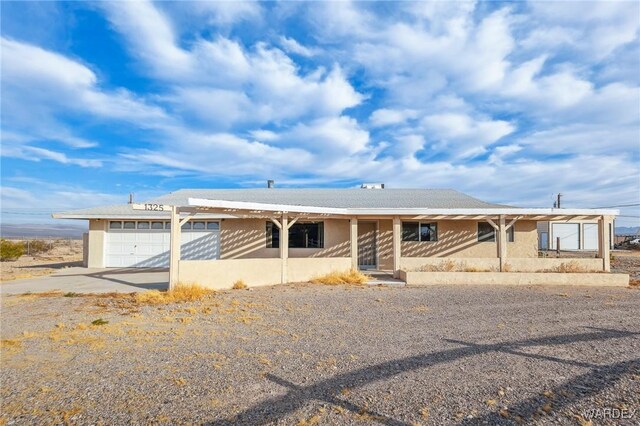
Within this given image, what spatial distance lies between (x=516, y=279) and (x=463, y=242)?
12.4ft

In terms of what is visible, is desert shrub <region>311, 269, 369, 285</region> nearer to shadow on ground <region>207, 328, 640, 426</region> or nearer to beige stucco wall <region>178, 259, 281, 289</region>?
beige stucco wall <region>178, 259, 281, 289</region>

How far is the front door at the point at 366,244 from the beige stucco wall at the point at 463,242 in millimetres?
1696

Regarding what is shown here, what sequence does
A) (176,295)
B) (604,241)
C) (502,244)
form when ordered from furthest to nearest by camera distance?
1. (604,241)
2. (502,244)
3. (176,295)

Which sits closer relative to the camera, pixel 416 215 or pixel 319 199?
pixel 416 215

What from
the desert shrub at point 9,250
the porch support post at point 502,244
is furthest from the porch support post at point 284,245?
the desert shrub at point 9,250

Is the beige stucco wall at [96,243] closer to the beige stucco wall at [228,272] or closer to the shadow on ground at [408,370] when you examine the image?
the beige stucco wall at [228,272]

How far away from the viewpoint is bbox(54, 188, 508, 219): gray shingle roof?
1744 centimetres

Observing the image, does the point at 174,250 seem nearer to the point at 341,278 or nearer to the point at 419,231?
the point at 341,278

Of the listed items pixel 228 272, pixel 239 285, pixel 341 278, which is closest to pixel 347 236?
pixel 341 278

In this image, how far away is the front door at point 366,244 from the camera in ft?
56.0

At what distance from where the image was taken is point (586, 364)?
5102 mm

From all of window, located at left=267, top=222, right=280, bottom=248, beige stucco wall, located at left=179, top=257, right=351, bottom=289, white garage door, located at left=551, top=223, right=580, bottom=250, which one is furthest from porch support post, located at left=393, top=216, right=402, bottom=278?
white garage door, located at left=551, top=223, right=580, bottom=250

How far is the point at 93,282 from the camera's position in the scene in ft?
42.8

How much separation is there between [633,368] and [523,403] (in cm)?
216
